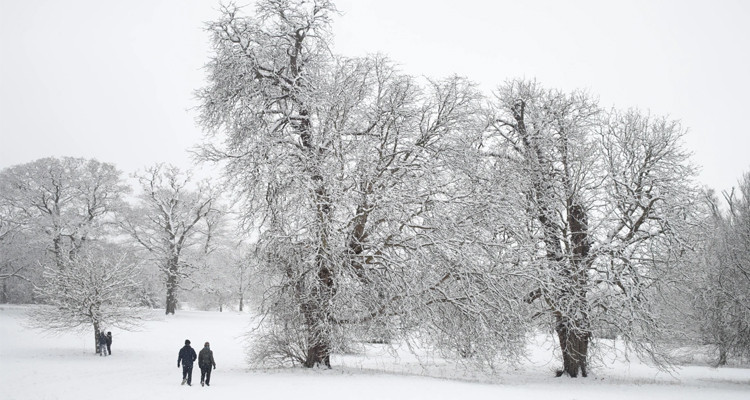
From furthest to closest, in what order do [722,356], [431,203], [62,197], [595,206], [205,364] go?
1. [62,197]
2. [722,356]
3. [595,206]
4. [431,203]
5. [205,364]

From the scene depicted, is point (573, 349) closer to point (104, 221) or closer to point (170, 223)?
point (170, 223)

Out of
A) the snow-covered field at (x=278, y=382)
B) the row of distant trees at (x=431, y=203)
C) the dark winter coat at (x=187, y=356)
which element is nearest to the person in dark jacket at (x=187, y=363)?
the dark winter coat at (x=187, y=356)

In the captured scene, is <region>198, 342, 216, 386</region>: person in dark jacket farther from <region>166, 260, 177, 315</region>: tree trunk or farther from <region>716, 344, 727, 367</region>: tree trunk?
<region>166, 260, 177, 315</region>: tree trunk

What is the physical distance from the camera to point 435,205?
13977 millimetres

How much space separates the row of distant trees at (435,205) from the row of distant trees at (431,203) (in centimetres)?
6

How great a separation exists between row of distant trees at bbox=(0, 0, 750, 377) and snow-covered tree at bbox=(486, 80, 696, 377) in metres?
0.07

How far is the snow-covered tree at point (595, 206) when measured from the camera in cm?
1491

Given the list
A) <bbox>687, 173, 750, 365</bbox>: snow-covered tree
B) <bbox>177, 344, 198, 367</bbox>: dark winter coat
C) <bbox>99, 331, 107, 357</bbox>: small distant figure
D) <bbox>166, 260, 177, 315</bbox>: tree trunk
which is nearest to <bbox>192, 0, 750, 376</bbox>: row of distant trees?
<bbox>687, 173, 750, 365</bbox>: snow-covered tree

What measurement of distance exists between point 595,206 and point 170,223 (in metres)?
29.1

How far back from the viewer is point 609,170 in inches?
624

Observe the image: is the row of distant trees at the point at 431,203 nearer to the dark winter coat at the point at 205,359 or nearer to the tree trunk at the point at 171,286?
the dark winter coat at the point at 205,359

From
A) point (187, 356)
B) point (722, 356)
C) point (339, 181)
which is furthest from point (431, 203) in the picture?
point (722, 356)

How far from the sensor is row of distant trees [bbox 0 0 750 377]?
13.4 m

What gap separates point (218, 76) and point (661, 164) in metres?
13.8
